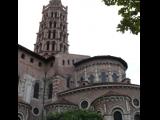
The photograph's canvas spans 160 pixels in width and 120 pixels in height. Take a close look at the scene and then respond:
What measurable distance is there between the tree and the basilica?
73.4 ft

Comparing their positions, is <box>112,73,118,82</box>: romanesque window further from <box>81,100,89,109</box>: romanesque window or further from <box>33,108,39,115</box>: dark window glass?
<box>33,108,39,115</box>: dark window glass

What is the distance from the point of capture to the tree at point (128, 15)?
20.7 feet

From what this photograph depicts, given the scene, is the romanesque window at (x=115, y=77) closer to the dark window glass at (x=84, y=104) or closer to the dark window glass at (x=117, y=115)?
the dark window glass at (x=84, y=104)

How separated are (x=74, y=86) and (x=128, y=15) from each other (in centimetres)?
3232

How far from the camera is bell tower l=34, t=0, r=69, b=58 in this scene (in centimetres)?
5369

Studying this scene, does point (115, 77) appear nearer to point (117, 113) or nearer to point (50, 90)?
point (117, 113)

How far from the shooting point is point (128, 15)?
21.7ft

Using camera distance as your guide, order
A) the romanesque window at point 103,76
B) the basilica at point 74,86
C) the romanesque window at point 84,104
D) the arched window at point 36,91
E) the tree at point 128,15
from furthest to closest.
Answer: the romanesque window at point 103,76
the arched window at point 36,91
the romanesque window at point 84,104
the basilica at point 74,86
the tree at point 128,15

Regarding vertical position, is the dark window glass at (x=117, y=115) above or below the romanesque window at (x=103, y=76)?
below

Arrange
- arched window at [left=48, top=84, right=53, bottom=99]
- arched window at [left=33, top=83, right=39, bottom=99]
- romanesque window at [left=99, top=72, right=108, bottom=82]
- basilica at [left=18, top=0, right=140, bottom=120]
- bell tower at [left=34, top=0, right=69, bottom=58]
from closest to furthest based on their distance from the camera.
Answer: basilica at [left=18, top=0, right=140, bottom=120] < arched window at [left=48, top=84, right=53, bottom=99] < arched window at [left=33, top=83, right=39, bottom=99] < romanesque window at [left=99, top=72, right=108, bottom=82] < bell tower at [left=34, top=0, right=69, bottom=58]

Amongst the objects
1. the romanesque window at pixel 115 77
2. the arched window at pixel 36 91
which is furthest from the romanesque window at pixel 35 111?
the romanesque window at pixel 115 77

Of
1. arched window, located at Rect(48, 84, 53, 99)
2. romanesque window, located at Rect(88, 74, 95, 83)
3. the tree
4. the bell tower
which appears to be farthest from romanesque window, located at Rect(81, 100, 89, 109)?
the tree

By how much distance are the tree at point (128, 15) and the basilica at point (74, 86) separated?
73.4 feet
